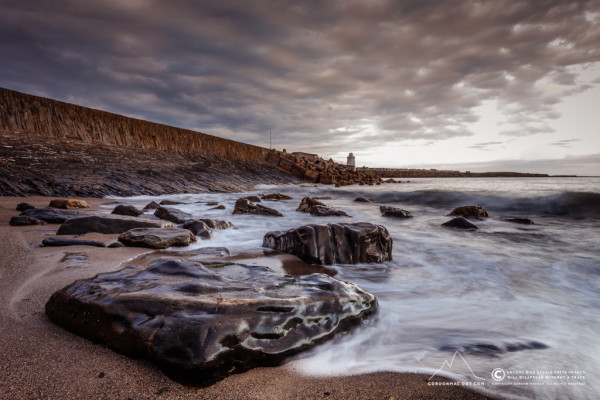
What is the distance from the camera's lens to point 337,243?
2850mm

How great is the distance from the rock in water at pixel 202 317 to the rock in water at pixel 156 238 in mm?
1363

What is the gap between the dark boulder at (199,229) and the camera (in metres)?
3.61

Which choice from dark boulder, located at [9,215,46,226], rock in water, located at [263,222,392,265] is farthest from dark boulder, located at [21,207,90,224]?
rock in water, located at [263,222,392,265]

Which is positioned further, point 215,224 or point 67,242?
point 215,224

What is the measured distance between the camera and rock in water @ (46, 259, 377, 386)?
1013mm

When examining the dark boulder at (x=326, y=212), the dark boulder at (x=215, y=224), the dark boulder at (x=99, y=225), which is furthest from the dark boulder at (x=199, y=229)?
the dark boulder at (x=326, y=212)

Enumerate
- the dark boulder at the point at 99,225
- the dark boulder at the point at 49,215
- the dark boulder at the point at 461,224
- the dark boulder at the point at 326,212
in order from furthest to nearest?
the dark boulder at the point at 326,212, the dark boulder at the point at 461,224, the dark boulder at the point at 49,215, the dark boulder at the point at 99,225

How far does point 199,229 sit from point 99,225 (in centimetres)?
110

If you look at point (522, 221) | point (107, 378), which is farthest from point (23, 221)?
point (522, 221)

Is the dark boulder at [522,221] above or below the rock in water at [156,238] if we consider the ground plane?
below

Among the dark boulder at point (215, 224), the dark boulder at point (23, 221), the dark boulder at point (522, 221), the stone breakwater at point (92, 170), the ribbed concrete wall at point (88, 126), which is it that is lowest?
the dark boulder at point (522, 221)

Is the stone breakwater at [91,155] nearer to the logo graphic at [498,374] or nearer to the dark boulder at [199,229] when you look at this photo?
the dark boulder at [199,229]

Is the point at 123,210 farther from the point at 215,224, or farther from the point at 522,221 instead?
the point at 522,221

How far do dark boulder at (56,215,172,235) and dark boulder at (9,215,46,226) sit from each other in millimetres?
590
